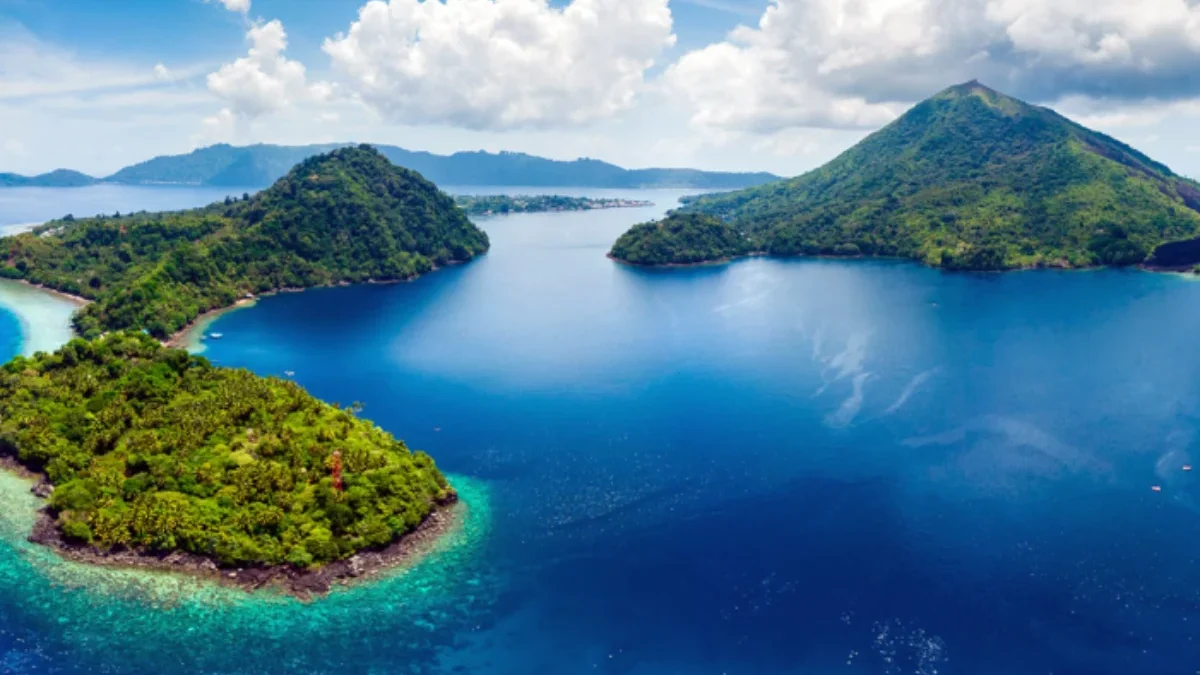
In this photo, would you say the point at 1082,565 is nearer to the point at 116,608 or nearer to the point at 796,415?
the point at 796,415

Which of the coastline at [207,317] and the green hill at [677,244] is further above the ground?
the green hill at [677,244]

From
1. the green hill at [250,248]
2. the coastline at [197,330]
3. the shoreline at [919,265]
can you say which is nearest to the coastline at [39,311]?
the green hill at [250,248]

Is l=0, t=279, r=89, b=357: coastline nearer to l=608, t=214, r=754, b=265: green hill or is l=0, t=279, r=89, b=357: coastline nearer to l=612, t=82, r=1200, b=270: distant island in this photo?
l=608, t=214, r=754, b=265: green hill

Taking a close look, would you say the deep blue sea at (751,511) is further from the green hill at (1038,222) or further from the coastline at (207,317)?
the green hill at (1038,222)

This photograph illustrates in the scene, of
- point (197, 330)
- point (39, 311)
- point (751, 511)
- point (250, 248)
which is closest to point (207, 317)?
point (197, 330)

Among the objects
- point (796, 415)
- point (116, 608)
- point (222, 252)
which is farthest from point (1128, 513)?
point (222, 252)

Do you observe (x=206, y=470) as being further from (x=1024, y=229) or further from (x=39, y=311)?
(x=1024, y=229)
